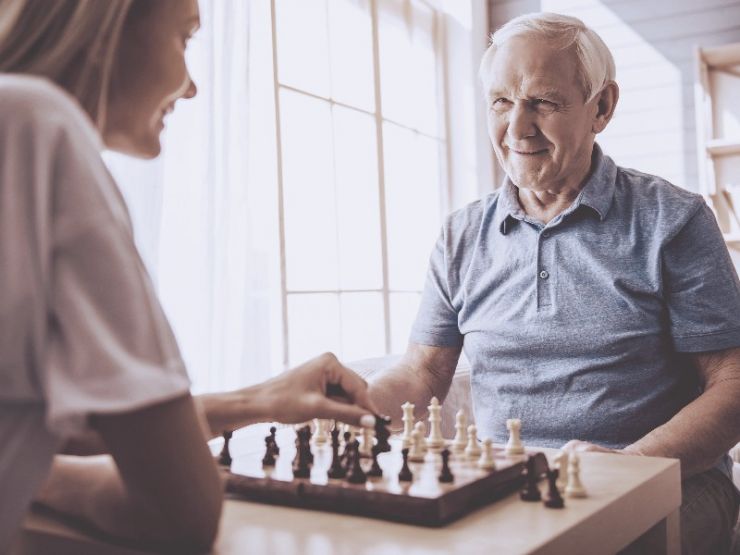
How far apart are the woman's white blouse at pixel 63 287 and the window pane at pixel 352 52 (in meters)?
3.13

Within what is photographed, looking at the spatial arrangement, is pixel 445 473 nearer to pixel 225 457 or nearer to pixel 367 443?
pixel 367 443

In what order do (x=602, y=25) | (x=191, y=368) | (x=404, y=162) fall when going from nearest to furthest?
(x=191, y=368)
(x=404, y=162)
(x=602, y=25)

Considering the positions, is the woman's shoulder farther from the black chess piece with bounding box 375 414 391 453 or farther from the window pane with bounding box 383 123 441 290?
the window pane with bounding box 383 123 441 290

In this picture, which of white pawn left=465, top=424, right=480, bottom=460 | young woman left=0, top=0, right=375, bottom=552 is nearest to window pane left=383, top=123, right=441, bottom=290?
white pawn left=465, top=424, right=480, bottom=460

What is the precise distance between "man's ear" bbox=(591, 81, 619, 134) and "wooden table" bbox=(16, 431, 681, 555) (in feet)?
3.84

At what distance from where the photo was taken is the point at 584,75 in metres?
2.03

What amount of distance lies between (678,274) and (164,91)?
1.34m

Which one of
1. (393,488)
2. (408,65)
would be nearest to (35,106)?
(393,488)

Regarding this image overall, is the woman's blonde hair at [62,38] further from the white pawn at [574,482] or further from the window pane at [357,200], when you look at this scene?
the window pane at [357,200]

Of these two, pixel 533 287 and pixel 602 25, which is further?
pixel 602 25

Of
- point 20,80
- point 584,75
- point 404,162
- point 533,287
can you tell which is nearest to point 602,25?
point 404,162

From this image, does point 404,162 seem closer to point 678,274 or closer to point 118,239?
point 678,274

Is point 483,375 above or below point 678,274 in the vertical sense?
below

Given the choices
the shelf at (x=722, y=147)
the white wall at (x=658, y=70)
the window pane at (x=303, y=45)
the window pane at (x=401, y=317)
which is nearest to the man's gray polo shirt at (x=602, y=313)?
the window pane at (x=303, y=45)
